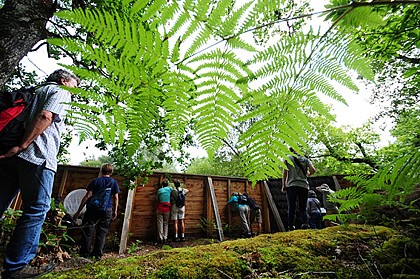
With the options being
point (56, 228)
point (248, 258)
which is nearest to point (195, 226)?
point (56, 228)

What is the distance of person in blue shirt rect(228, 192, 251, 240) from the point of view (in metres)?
6.16

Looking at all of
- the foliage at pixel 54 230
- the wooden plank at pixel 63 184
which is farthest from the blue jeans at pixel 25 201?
the wooden plank at pixel 63 184

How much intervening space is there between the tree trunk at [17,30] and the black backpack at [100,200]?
1835 mm

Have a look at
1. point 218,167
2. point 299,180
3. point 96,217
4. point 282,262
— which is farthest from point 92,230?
point 218,167

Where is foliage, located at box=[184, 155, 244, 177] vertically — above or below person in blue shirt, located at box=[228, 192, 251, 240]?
above

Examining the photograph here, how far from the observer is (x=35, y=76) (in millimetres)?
4445

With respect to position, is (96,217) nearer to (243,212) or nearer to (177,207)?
(177,207)

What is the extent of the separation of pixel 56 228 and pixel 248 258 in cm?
233

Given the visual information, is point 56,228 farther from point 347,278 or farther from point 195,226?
point 195,226

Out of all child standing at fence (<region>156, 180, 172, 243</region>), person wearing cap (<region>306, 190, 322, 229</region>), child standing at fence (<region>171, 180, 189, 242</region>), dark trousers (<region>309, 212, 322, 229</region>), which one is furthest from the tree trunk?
dark trousers (<region>309, 212, 322, 229</region>)

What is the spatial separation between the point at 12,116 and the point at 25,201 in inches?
21.7

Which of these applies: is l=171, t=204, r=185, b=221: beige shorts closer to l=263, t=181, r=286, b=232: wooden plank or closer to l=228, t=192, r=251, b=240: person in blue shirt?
l=228, t=192, r=251, b=240: person in blue shirt

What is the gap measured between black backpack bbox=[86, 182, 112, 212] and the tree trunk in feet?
6.02

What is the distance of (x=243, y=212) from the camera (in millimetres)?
6391
